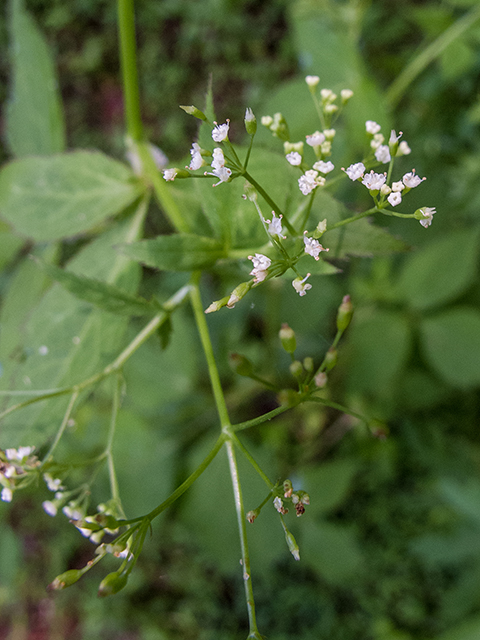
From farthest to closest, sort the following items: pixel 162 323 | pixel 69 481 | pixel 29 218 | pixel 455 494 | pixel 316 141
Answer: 1. pixel 69 481
2. pixel 455 494
3. pixel 29 218
4. pixel 162 323
5. pixel 316 141

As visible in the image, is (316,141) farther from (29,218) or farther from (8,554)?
(8,554)

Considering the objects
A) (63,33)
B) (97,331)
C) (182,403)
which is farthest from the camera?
(63,33)

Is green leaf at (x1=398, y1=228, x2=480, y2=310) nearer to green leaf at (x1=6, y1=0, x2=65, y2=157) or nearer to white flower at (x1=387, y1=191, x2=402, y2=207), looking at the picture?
white flower at (x1=387, y1=191, x2=402, y2=207)

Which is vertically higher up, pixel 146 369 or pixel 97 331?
pixel 97 331

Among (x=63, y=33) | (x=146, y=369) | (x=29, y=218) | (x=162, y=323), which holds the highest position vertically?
(x=63, y=33)

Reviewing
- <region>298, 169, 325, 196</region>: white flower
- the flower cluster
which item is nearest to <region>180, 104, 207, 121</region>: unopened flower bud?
<region>298, 169, 325, 196</region>: white flower

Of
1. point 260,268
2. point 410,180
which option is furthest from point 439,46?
point 260,268

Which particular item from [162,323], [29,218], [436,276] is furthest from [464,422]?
[29,218]

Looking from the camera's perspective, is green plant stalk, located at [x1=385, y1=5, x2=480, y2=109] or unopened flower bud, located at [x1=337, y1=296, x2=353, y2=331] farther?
green plant stalk, located at [x1=385, y1=5, x2=480, y2=109]
